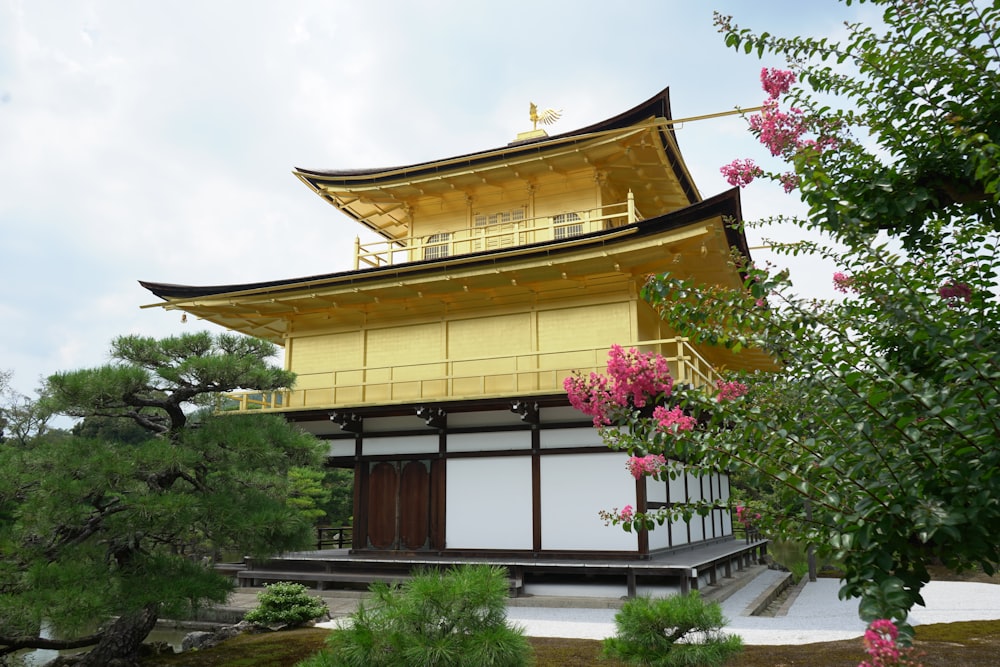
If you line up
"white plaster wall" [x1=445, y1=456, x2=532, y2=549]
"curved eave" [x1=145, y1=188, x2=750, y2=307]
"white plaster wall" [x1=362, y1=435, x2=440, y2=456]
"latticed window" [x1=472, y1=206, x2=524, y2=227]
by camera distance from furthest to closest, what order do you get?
"latticed window" [x1=472, y1=206, x2=524, y2=227] < "white plaster wall" [x1=362, y1=435, x2=440, y2=456] < "white plaster wall" [x1=445, y1=456, x2=532, y2=549] < "curved eave" [x1=145, y1=188, x2=750, y2=307]

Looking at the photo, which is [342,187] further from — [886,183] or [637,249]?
[886,183]

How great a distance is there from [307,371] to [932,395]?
16.2m

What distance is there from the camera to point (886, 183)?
3840 mm

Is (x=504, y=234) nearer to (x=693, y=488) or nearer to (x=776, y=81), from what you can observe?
(x=693, y=488)

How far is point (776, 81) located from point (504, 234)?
12.8 m

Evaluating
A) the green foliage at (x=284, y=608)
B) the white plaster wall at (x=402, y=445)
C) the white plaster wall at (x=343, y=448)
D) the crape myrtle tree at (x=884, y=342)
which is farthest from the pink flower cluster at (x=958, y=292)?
the white plaster wall at (x=343, y=448)

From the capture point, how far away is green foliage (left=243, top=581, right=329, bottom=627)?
10414 millimetres

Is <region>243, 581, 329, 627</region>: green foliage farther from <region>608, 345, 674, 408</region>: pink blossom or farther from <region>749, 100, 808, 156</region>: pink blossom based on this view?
<region>749, 100, 808, 156</region>: pink blossom

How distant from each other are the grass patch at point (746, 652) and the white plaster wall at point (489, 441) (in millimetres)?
5436

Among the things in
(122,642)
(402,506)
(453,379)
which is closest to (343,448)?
(402,506)

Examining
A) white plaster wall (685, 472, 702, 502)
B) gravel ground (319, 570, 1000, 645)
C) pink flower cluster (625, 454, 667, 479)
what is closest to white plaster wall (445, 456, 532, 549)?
gravel ground (319, 570, 1000, 645)

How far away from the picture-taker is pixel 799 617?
11.2 metres

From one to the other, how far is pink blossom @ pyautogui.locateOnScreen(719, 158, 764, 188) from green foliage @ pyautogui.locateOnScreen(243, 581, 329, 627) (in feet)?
28.7

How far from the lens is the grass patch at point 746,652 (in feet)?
24.7
